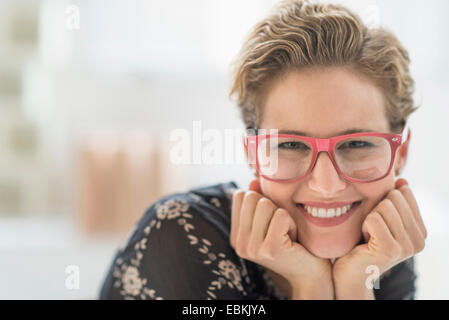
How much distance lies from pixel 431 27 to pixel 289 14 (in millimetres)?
1562

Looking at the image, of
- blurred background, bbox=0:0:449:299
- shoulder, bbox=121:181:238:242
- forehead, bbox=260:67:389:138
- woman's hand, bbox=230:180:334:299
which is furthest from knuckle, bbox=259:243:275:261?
blurred background, bbox=0:0:449:299

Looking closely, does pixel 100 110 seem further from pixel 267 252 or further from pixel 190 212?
pixel 267 252

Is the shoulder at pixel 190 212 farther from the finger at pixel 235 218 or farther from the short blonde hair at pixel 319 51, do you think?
the short blonde hair at pixel 319 51

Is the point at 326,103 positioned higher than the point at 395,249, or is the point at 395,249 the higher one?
the point at 326,103

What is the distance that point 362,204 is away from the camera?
0.82 metres

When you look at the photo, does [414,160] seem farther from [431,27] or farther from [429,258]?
[429,258]

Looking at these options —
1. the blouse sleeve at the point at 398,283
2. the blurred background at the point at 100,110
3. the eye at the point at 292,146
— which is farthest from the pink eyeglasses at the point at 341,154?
the blurred background at the point at 100,110

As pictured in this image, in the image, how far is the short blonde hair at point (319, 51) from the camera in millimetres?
786

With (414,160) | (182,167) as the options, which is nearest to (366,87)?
(414,160)

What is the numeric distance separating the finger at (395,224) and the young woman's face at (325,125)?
3 centimetres

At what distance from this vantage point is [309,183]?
778mm

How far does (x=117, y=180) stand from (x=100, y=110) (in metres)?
0.55

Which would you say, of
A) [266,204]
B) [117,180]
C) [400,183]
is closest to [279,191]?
[266,204]

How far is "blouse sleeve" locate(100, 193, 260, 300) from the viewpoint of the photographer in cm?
82
